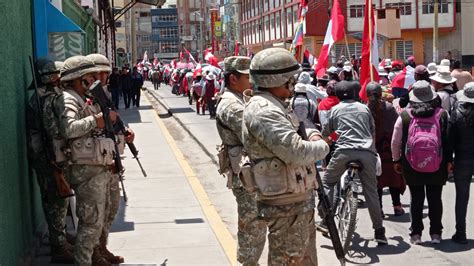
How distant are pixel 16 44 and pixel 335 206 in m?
3.58

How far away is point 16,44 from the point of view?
6824 mm

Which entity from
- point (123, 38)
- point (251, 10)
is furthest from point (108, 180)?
point (123, 38)

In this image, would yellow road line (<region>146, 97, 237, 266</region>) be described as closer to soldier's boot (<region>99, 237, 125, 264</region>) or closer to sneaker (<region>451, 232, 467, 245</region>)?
soldier's boot (<region>99, 237, 125, 264</region>)

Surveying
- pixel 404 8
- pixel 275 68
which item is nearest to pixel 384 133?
pixel 275 68

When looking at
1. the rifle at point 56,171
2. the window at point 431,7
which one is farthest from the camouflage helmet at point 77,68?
the window at point 431,7

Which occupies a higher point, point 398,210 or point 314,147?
point 314,147

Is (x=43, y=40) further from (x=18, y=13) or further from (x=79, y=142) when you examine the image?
(x=79, y=142)

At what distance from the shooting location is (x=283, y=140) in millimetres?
4449

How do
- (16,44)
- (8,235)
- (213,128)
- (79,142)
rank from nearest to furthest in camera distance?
(8,235) → (79,142) → (16,44) → (213,128)

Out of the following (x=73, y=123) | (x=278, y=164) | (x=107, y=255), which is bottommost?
(x=107, y=255)

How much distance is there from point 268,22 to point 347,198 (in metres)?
71.6

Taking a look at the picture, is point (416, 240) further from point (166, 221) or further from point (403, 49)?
point (403, 49)

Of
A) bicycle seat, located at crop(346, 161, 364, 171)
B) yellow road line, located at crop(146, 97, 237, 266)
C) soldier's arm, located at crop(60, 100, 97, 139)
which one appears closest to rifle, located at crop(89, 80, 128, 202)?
soldier's arm, located at crop(60, 100, 97, 139)

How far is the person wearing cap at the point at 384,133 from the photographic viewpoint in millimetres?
8953
